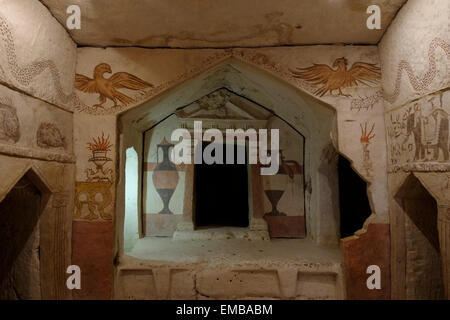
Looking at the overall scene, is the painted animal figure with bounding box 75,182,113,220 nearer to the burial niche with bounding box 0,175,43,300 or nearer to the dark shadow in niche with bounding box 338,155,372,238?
the burial niche with bounding box 0,175,43,300

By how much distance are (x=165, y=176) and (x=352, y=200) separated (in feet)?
11.3

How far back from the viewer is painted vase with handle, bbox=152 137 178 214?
5.19 meters

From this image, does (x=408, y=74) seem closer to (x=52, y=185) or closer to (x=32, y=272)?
(x=52, y=185)

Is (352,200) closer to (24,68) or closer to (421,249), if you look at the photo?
(421,249)

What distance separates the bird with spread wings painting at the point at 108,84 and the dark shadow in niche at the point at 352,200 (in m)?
3.81

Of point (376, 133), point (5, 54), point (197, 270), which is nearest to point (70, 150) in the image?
point (5, 54)

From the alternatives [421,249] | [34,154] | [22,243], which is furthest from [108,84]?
[421,249]

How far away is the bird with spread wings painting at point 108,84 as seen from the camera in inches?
140

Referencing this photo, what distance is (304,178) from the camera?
5.20 meters

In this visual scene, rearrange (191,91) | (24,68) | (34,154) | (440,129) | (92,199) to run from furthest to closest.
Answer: (191,91), (92,199), (34,154), (24,68), (440,129)

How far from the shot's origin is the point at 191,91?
14.8ft
